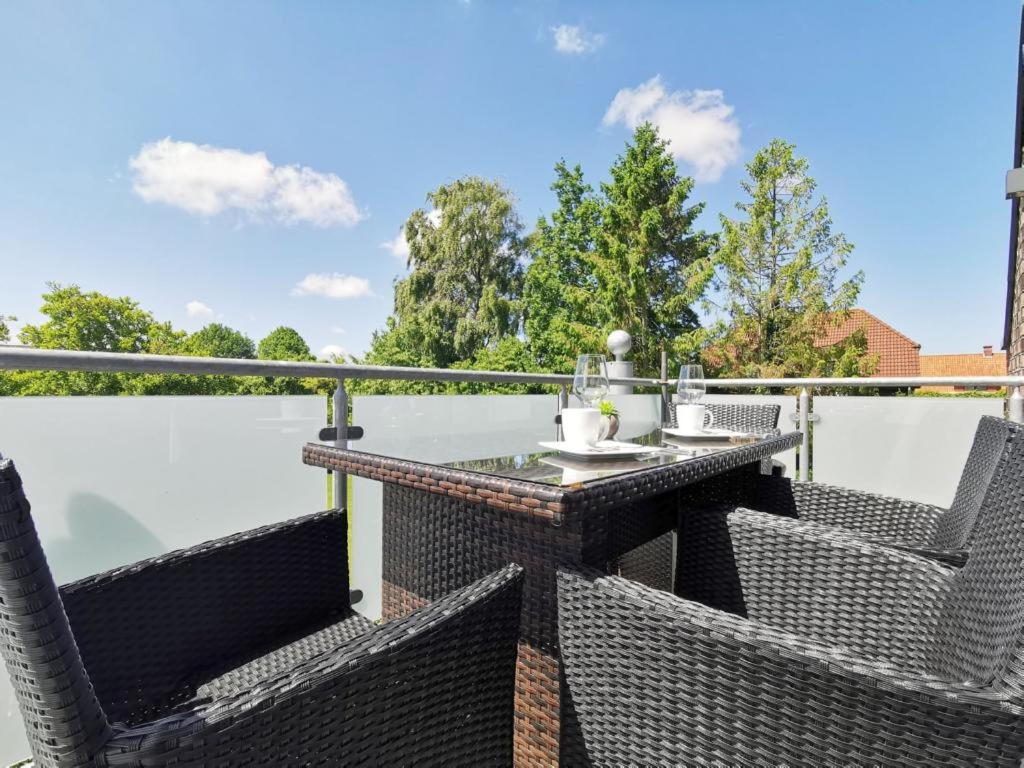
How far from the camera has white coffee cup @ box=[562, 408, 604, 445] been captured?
1.26m

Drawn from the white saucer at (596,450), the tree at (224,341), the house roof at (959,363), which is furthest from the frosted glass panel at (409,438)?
the tree at (224,341)

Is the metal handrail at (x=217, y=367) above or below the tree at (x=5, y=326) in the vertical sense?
below

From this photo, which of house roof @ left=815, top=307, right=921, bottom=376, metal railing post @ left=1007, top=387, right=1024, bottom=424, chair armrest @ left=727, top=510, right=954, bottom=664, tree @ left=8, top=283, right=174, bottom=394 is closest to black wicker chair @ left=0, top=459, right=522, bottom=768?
chair armrest @ left=727, top=510, right=954, bottom=664

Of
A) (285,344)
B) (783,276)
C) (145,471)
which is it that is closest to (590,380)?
(145,471)

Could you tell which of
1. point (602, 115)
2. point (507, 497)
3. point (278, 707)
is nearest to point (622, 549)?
point (507, 497)

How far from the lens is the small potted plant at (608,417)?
1.31 m

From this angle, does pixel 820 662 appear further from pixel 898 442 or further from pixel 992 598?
pixel 898 442

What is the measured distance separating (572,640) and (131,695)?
2.41ft

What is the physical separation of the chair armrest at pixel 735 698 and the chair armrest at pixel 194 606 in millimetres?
622

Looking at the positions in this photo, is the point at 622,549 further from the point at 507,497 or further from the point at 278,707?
the point at 278,707

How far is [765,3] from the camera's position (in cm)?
1103

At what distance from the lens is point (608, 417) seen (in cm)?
138

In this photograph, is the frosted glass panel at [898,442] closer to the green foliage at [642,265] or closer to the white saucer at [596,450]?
the white saucer at [596,450]

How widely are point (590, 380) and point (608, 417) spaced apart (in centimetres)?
16
